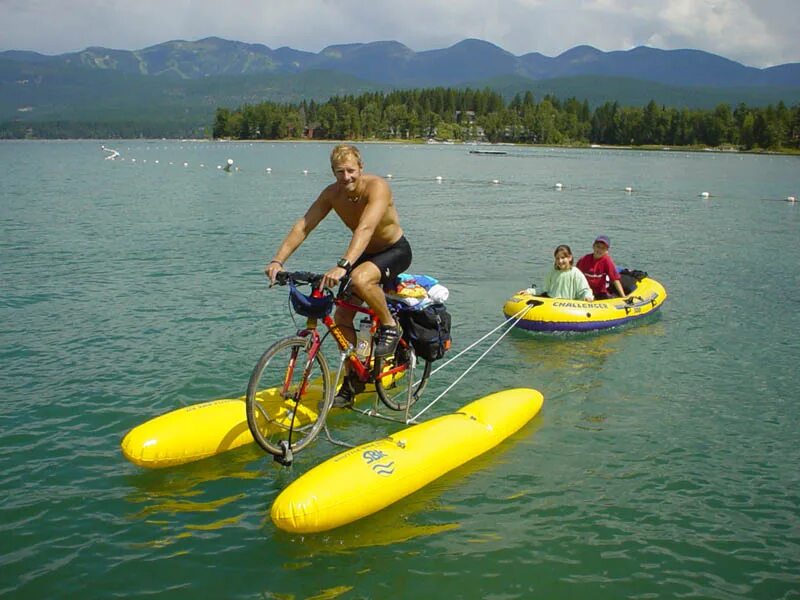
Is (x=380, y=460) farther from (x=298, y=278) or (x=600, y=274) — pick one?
(x=600, y=274)

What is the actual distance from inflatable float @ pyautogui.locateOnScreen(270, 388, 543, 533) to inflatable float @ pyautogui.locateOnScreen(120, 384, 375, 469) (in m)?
1.21

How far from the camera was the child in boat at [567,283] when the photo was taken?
13.4 m

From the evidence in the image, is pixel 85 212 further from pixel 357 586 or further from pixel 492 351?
pixel 357 586

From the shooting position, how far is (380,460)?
6.49 metres

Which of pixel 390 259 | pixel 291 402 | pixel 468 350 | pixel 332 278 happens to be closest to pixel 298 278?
pixel 332 278

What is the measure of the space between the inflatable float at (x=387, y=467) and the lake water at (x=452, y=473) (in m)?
0.18

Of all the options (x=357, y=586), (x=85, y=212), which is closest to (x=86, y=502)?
(x=357, y=586)

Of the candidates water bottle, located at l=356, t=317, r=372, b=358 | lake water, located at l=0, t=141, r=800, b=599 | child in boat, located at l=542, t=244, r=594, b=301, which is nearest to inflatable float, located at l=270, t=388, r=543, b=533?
lake water, located at l=0, t=141, r=800, b=599

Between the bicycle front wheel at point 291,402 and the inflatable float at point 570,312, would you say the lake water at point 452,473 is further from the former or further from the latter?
the bicycle front wheel at point 291,402

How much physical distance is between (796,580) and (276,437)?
4.80 meters

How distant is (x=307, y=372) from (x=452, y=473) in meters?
1.75

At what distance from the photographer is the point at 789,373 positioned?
1077 cm

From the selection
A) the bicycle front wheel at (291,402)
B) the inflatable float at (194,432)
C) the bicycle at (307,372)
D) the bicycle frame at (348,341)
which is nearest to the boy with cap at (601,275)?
the bicycle at (307,372)

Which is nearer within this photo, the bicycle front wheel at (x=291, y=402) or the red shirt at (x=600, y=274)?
the bicycle front wheel at (x=291, y=402)
